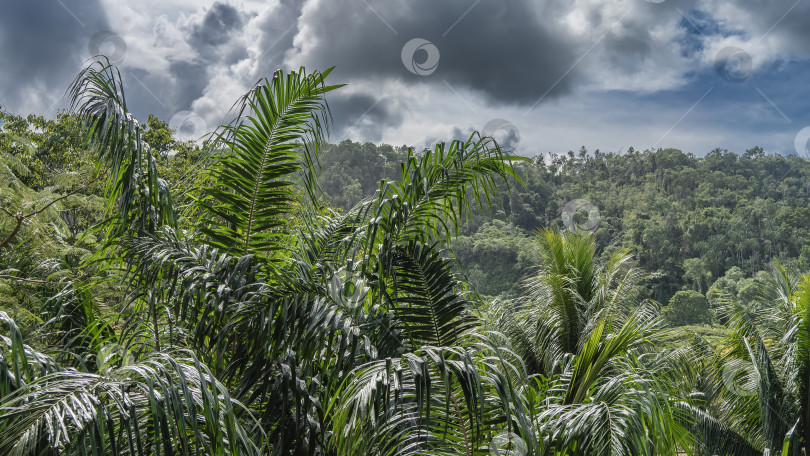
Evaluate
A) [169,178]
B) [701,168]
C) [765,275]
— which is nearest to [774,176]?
[701,168]

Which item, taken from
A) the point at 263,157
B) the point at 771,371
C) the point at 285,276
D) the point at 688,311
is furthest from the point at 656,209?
the point at 285,276

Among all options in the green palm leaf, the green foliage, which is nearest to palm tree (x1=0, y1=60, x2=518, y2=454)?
the green palm leaf

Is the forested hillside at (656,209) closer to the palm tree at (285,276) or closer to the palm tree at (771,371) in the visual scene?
the palm tree at (771,371)

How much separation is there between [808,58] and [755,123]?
32.4 feet

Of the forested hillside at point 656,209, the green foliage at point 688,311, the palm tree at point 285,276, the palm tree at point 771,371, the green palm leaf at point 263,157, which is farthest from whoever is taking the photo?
the forested hillside at point 656,209

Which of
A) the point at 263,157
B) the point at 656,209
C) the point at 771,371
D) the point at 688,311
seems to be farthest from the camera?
the point at 656,209

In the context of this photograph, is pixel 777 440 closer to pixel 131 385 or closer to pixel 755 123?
pixel 131 385

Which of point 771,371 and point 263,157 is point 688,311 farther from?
point 263,157

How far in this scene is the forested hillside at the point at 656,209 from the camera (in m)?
41.2

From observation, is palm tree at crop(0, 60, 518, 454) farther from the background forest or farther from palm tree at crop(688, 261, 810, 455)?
palm tree at crop(688, 261, 810, 455)

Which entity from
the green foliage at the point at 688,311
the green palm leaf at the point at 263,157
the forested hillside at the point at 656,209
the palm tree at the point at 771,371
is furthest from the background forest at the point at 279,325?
the green foliage at the point at 688,311

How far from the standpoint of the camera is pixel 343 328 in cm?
329

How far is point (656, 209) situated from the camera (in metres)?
49.8

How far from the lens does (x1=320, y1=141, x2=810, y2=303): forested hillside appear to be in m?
41.2
